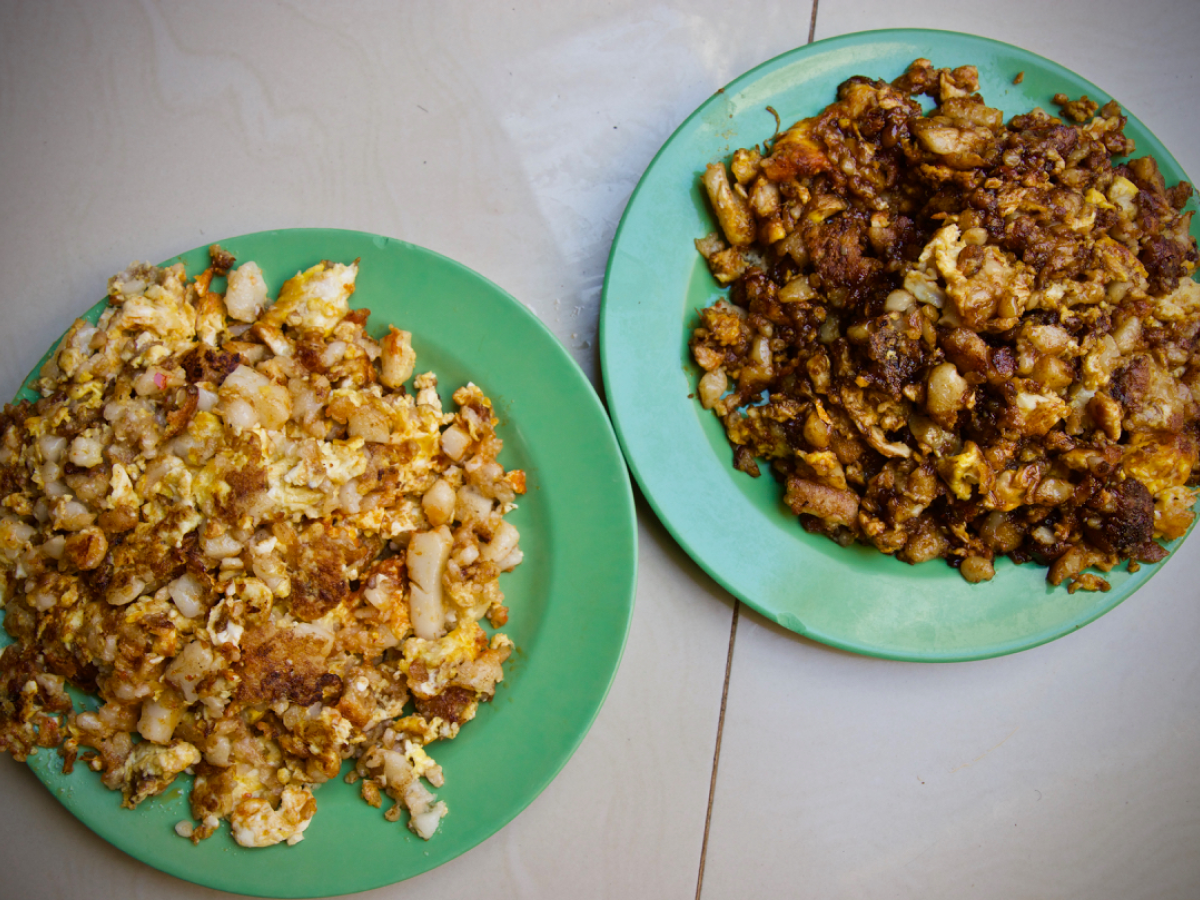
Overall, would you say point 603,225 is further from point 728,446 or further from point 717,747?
point 717,747

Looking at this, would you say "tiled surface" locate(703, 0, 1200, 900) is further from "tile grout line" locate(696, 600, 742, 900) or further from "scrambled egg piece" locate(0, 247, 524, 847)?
"scrambled egg piece" locate(0, 247, 524, 847)

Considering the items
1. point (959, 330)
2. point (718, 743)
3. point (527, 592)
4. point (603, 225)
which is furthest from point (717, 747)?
point (603, 225)

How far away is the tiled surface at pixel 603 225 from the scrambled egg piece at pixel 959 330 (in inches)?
13.2

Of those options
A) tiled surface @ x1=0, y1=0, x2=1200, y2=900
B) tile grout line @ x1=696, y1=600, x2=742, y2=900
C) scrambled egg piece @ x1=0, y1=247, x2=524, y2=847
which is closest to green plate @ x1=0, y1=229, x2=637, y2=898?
scrambled egg piece @ x1=0, y1=247, x2=524, y2=847

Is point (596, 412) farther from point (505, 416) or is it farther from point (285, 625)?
point (285, 625)

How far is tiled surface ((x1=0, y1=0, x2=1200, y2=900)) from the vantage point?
4.71ft

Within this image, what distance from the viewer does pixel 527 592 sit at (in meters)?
1.26

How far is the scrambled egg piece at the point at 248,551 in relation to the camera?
1066 millimetres

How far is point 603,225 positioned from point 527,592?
79 centimetres

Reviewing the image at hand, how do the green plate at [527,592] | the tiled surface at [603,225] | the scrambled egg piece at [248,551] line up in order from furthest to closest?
the tiled surface at [603,225] < the green plate at [527,592] < the scrambled egg piece at [248,551]

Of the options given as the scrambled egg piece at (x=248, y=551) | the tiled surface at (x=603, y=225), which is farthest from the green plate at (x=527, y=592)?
the tiled surface at (x=603, y=225)

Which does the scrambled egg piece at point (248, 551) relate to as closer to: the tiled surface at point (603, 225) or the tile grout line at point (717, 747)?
the tiled surface at point (603, 225)

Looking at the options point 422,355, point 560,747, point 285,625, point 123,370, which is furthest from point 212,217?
point 560,747

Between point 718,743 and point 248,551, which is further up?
point 248,551
